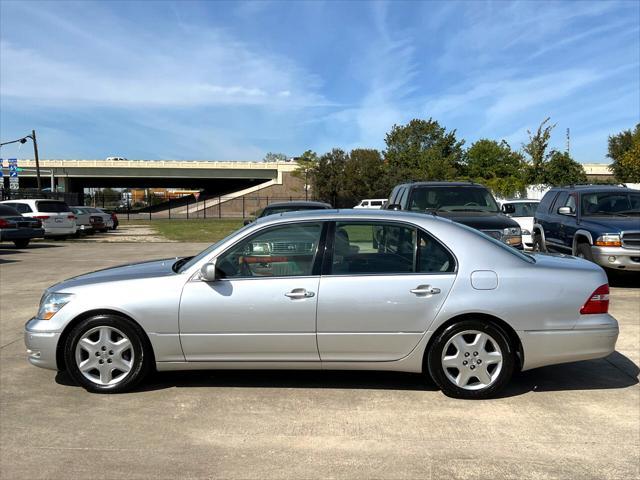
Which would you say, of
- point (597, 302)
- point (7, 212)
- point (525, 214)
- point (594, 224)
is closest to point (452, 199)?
point (594, 224)

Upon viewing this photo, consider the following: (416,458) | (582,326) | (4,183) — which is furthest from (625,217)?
(4,183)

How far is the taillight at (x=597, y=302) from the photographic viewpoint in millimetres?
4578

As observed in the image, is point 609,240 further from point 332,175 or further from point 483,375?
point 332,175

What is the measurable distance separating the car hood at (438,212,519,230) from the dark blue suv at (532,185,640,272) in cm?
149

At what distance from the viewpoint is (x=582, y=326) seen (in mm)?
4566

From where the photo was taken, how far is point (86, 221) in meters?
26.8

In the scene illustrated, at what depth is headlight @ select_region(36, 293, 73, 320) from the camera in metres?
4.71

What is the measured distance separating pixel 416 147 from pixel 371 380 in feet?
208

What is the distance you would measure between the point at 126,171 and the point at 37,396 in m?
78.6

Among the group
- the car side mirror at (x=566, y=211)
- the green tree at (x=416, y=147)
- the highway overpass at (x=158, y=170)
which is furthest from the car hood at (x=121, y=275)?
the highway overpass at (x=158, y=170)

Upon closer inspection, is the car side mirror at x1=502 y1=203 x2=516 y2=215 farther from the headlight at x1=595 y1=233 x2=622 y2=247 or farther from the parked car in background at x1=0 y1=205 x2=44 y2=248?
the parked car in background at x1=0 y1=205 x2=44 y2=248

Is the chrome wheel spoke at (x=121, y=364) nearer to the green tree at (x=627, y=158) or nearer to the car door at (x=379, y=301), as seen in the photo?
the car door at (x=379, y=301)

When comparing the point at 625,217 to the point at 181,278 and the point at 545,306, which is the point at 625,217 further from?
the point at 181,278

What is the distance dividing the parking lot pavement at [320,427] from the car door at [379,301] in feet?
1.54
